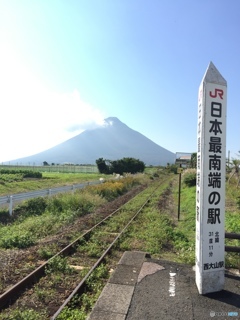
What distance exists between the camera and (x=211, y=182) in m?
4.61

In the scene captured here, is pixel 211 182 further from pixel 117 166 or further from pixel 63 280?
pixel 117 166

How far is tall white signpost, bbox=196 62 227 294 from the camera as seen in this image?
15.0ft

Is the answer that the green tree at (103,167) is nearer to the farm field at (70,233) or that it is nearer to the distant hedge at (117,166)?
the distant hedge at (117,166)

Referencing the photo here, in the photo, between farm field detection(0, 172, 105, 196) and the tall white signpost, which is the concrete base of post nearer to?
the tall white signpost

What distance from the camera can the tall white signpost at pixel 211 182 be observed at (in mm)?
4582

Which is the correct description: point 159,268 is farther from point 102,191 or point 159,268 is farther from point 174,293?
point 102,191

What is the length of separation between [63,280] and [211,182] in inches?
122

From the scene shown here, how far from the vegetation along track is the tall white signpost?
6.03ft

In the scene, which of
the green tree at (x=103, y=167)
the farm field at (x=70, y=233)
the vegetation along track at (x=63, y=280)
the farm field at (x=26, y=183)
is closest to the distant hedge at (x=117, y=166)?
the green tree at (x=103, y=167)

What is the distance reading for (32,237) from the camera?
8562 mm

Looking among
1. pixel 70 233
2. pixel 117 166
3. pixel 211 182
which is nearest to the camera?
pixel 211 182

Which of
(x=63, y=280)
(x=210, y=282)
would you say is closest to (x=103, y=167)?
(x=63, y=280)

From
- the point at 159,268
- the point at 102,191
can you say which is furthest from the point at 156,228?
the point at 102,191

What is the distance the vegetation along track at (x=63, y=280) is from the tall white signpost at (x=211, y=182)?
72.3 inches
